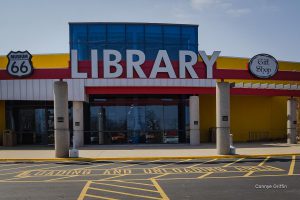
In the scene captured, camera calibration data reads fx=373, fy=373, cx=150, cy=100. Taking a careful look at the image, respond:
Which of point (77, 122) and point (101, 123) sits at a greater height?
point (77, 122)

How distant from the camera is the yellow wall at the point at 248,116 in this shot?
101ft

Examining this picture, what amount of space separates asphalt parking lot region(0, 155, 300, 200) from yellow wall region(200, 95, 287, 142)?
505 inches

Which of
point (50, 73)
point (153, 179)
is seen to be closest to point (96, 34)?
point (50, 73)

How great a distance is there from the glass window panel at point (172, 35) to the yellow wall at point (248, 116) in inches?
327

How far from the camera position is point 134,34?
35.8m

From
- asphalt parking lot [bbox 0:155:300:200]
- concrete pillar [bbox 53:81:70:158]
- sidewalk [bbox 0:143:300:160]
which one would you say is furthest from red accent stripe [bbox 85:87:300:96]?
asphalt parking lot [bbox 0:155:300:200]

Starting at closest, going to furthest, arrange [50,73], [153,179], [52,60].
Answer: [153,179]
[50,73]
[52,60]

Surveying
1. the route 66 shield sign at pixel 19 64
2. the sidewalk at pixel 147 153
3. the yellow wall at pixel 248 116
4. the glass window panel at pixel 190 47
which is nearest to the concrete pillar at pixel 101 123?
the sidewalk at pixel 147 153

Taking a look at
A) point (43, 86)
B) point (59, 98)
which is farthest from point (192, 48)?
point (59, 98)

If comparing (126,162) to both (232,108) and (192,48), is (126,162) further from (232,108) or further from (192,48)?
(192,48)

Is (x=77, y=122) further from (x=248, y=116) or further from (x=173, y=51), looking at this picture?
(x=248, y=116)

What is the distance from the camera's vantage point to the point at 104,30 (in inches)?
1396

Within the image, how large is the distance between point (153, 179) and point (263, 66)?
18.1 metres

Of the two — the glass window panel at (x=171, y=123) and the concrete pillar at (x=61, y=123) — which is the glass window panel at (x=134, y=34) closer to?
the glass window panel at (x=171, y=123)
